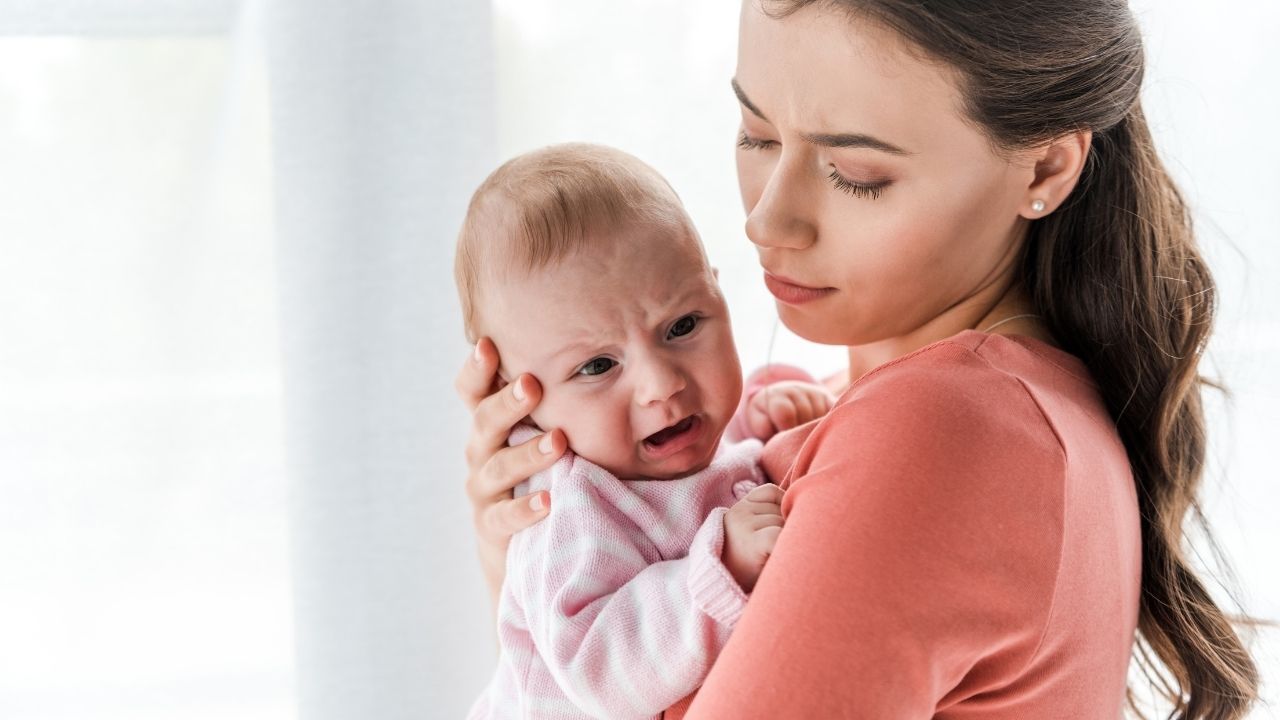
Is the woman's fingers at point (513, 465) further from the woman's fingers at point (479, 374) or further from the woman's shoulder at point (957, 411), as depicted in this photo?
the woman's shoulder at point (957, 411)

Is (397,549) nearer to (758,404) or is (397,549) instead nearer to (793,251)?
(758,404)

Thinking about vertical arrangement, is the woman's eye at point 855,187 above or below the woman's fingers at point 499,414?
above

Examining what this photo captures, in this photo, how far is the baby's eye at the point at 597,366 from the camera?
1367 mm

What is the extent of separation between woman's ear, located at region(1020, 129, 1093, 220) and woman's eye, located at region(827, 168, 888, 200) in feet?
0.61

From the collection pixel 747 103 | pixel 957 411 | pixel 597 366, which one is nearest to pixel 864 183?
pixel 747 103

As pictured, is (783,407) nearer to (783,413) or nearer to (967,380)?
(783,413)

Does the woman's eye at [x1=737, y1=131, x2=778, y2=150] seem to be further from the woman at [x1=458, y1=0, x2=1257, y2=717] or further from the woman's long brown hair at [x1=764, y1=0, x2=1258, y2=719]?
the woman's long brown hair at [x1=764, y1=0, x2=1258, y2=719]

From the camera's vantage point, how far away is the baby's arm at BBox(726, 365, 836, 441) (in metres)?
1.63

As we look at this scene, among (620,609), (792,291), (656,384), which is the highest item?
(792,291)

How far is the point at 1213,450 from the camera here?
208 centimetres

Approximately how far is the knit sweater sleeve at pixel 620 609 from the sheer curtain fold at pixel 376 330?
2.48 feet

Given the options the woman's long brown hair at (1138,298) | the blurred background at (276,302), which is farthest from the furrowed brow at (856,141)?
the blurred background at (276,302)

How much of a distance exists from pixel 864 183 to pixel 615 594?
51cm

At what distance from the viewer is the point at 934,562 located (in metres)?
0.91
